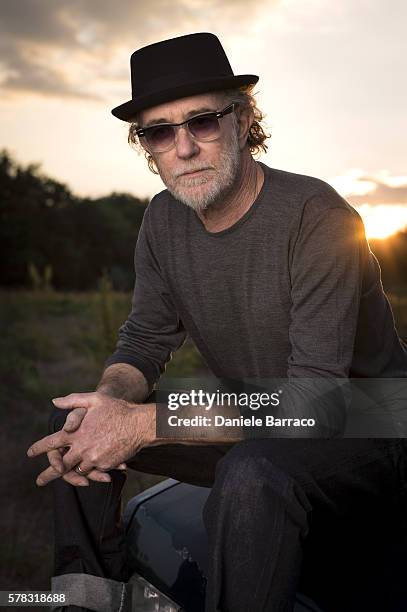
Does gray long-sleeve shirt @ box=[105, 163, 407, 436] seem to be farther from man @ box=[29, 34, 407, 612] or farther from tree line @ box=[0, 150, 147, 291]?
tree line @ box=[0, 150, 147, 291]

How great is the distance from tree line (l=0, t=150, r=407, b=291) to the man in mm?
29992

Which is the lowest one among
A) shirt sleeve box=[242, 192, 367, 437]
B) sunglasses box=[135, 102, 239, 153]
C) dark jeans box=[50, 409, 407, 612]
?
dark jeans box=[50, 409, 407, 612]

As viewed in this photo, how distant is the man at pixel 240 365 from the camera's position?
5.59 ft

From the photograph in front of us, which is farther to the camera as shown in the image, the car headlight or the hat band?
the hat band

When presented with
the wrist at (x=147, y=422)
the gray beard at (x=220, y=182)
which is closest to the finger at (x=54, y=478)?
the wrist at (x=147, y=422)

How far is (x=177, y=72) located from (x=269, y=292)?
92cm

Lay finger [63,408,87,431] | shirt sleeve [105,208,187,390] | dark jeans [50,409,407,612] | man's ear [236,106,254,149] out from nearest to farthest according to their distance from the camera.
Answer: dark jeans [50,409,407,612]
finger [63,408,87,431]
man's ear [236,106,254,149]
shirt sleeve [105,208,187,390]

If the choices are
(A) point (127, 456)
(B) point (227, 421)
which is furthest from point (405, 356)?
(A) point (127, 456)

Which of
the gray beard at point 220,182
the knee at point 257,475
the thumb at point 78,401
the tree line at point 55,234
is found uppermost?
the tree line at point 55,234

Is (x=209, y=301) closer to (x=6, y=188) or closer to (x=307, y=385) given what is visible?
(x=307, y=385)

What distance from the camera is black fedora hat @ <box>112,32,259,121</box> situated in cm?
251

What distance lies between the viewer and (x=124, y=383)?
267 centimetres

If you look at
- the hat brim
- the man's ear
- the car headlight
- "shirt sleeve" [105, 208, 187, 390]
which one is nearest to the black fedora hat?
the hat brim

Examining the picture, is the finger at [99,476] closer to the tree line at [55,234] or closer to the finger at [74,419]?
the finger at [74,419]
